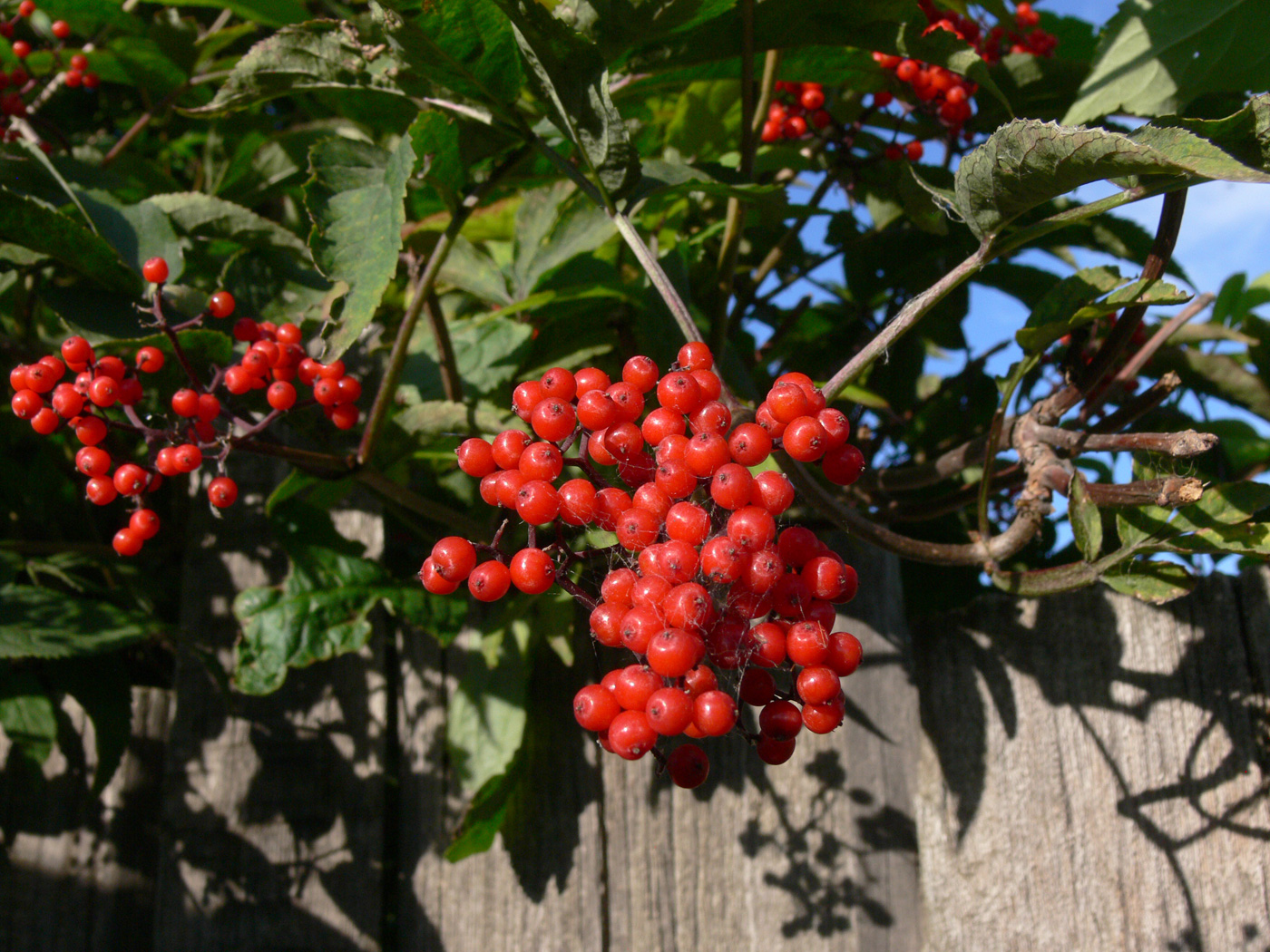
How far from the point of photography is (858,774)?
158 centimetres

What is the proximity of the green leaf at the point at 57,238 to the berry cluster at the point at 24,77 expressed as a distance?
0.60 m

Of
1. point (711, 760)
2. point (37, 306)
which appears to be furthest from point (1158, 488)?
point (37, 306)

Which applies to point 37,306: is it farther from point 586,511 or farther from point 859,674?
point 859,674

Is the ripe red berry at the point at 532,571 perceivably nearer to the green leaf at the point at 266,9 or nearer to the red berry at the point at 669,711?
the red berry at the point at 669,711

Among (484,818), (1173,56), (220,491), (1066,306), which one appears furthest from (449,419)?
(1173,56)

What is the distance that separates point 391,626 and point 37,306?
1.16 meters

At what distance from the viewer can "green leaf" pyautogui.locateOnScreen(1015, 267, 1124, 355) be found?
110 centimetres

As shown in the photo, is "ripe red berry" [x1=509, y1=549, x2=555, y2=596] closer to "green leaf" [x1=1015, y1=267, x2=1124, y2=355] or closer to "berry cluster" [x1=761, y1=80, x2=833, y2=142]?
"green leaf" [x1=1015, y1=267, x2=1124, y2=355]

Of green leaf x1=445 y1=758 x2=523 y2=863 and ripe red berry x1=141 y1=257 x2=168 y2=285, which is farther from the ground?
ripe red berry x1=141 y1=257 x2=168 y2=285

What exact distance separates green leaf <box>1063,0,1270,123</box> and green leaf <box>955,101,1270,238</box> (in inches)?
19.5

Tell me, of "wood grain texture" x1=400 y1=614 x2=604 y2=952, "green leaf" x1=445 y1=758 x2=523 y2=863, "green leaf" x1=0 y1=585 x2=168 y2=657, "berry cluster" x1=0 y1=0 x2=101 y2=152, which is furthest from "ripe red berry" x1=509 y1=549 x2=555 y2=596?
"berry cluster" x1=0 y1=0 x2=101 y2=152

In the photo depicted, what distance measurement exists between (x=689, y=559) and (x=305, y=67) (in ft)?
3.37

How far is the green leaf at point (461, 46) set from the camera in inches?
41.2

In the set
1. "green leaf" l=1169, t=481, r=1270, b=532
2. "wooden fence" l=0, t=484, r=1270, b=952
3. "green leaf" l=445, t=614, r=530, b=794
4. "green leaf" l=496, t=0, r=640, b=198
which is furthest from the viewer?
"green leaf" l=445, t=614, r=530, b=794
